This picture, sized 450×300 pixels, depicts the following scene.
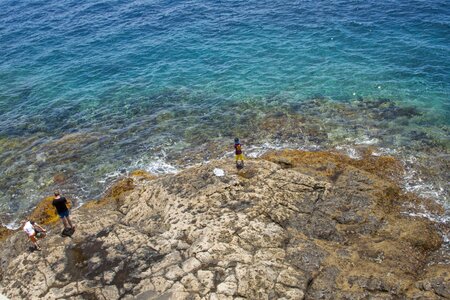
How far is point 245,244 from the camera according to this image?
16766 millimetres

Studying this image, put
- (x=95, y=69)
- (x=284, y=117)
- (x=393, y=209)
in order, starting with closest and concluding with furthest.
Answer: (x=393, y=209), (x=284, y=117), (x=95, y=69)

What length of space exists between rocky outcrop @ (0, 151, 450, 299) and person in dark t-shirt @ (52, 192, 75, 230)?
566 mm

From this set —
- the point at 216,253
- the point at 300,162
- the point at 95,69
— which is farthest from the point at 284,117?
the point at 95,69

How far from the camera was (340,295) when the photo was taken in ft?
48.0

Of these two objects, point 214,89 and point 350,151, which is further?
point 214,89

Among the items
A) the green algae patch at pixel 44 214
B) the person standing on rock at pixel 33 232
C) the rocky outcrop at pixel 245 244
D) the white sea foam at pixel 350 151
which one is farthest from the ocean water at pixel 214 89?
the person standing on rock at pixel 33 232

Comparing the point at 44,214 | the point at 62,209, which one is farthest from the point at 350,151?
the point at 44,214

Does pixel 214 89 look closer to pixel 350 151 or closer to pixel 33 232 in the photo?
pixel 350 151

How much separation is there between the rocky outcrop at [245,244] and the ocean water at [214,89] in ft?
14.6

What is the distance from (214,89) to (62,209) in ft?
66.6

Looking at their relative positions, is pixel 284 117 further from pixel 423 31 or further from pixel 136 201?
pixel 423 31

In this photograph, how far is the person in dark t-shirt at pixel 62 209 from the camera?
18906mm

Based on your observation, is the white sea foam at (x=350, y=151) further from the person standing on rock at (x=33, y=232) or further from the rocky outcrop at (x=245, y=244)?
the person standing on rock at (x=33, y=232)

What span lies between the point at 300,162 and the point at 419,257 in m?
8.46
